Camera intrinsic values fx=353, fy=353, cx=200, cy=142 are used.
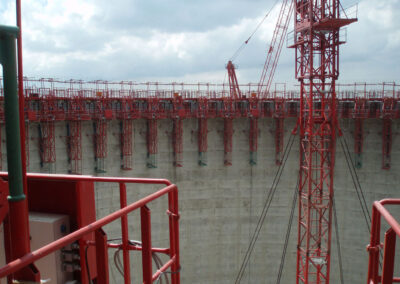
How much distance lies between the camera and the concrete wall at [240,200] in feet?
73.2

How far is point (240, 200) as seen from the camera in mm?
23719

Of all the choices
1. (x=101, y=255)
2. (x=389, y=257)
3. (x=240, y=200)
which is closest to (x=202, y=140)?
(x=240, y=200)

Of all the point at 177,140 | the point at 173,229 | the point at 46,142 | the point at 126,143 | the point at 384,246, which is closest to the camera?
the point at 384,246

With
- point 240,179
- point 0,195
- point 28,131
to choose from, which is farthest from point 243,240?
point 0,195

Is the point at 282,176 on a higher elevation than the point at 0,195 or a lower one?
lower

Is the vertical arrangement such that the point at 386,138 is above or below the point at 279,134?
below

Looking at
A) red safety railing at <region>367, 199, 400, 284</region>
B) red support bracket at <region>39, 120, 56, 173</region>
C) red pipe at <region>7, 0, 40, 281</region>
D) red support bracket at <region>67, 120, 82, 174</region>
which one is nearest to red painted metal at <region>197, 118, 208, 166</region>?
red support bracket at <region>67, 120, 82, 174</region>

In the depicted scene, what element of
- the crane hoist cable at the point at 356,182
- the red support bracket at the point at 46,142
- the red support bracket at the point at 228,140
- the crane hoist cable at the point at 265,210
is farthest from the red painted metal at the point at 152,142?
the crane hoist cable at the point at 356,182

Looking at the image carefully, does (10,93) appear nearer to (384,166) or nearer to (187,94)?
(187,94)

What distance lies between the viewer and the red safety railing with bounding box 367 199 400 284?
148 inches

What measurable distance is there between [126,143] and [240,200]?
8.52 meters

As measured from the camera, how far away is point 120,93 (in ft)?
71.4

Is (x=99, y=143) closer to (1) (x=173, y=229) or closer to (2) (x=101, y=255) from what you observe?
(1) (x=173, y=229)

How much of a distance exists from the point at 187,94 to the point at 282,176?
838cm
